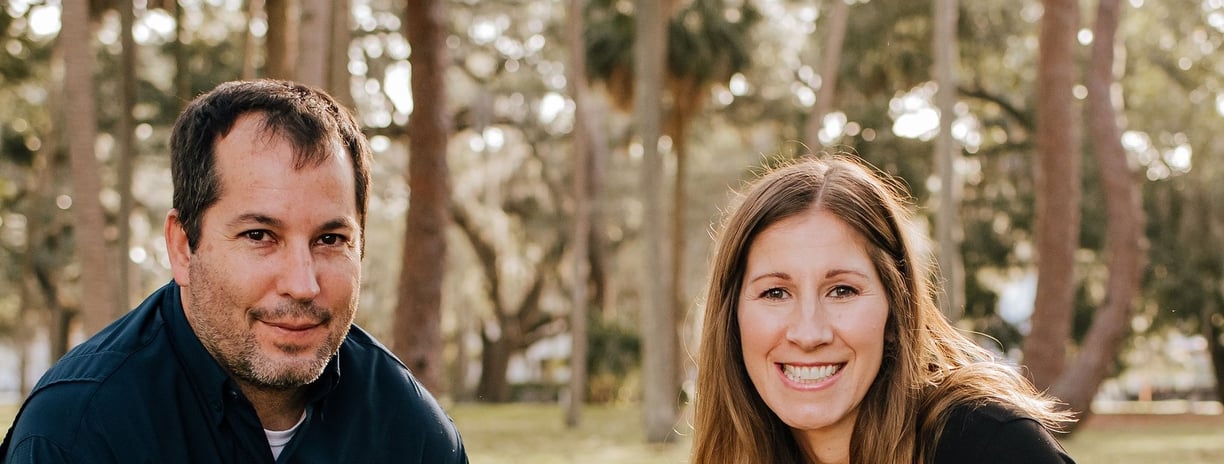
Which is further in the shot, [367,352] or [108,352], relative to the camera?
[367,352]

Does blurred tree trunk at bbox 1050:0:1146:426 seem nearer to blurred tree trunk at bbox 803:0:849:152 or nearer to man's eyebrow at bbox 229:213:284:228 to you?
blurred tree trunk at bbox 803:0:849:152

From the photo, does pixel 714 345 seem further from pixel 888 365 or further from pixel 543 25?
pixel 543 25

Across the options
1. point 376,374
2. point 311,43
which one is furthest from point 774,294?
point 311,43

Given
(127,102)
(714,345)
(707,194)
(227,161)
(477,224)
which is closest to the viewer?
(227,161)

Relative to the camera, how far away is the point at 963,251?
30.4m

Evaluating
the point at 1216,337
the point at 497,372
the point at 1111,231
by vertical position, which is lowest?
the point at 497,372

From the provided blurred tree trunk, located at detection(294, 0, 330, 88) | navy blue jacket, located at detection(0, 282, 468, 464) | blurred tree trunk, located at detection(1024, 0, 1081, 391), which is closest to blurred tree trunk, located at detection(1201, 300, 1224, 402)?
blurred tree trunk, located at detection(1024, 0, 1081, 391)

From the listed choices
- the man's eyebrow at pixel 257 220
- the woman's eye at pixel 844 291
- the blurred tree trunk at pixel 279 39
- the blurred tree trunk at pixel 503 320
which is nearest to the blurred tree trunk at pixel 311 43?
the blurred tree trunk at pixel 279 39

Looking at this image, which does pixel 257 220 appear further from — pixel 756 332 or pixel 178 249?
pixel 756 332

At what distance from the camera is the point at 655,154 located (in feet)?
61.2

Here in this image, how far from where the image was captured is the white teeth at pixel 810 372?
10.6ft

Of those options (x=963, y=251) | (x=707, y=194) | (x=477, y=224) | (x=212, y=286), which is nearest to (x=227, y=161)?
(x=212, y=286)

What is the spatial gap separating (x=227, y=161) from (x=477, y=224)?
31697 millimetres

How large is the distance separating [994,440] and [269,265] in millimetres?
1679
